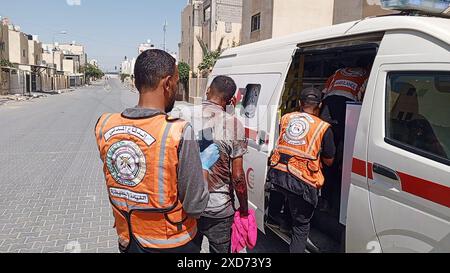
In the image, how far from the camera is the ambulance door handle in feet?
7.16

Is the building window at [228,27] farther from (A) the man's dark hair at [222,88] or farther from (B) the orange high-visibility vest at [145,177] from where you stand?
(B) the orange high-visibility vest at [145,177]

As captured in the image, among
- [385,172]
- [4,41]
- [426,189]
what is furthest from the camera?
[4,41]

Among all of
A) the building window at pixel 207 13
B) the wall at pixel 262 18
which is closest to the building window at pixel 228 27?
the building window at pixel 207 13

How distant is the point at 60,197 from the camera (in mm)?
5320

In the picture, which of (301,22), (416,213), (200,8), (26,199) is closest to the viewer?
(416,213)

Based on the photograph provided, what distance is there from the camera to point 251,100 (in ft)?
13.9

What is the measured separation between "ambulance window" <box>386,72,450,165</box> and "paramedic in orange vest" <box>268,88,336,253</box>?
744mm

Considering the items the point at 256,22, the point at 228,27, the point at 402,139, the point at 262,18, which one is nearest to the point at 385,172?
the point at 402,139

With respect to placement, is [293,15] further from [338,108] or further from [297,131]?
[297,131]

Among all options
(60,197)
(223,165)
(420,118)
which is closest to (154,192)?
(223,165)

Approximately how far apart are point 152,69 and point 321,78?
3.55 m

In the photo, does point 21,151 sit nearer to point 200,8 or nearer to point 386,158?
point 386,158

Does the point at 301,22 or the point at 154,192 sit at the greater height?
the point at 301,22

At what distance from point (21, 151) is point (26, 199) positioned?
3829 millimetres
